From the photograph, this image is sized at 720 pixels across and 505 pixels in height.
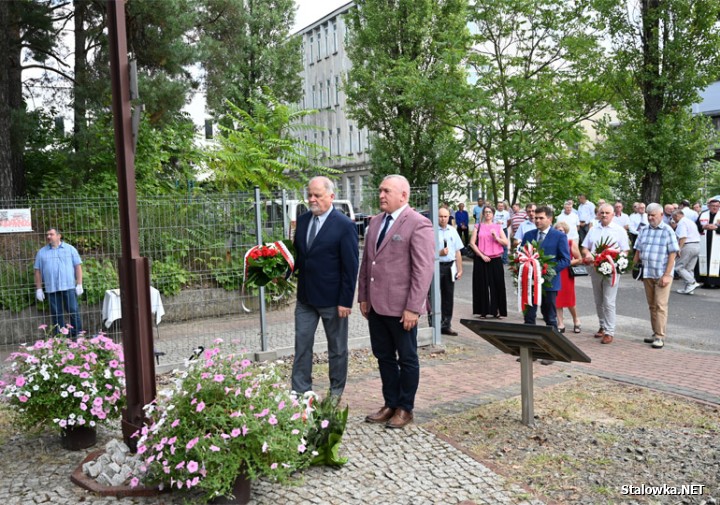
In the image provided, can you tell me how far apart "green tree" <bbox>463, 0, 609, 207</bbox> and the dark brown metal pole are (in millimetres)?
18755

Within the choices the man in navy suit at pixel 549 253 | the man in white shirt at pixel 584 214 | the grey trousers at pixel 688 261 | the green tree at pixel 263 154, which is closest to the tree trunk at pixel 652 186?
the man in white shirt at pixel 584 214

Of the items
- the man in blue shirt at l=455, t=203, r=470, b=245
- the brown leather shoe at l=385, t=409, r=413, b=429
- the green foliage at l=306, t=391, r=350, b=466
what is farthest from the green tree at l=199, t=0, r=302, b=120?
the green foliage at l=306, t=391, r=350, b=466

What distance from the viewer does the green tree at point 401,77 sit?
26812mm

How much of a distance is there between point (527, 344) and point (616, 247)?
5.21 meters

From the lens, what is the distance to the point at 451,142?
2530 centimetres

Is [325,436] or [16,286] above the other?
[16,286]

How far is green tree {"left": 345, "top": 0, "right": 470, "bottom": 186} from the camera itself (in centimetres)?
2681

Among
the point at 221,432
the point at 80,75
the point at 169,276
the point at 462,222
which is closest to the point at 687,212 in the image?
the point at 462,222

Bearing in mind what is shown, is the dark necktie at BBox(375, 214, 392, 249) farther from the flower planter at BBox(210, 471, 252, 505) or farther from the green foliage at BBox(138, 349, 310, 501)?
the flower planter at BBox(210, 471, 252, 505)

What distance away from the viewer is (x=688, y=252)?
15797mm

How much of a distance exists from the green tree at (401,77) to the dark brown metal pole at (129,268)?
68.5 ft

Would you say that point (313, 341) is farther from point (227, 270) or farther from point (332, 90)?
point (332, 90)

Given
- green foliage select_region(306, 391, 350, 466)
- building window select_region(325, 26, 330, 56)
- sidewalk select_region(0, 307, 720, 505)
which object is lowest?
sidewalk select_region(0, 307, 720, 505)

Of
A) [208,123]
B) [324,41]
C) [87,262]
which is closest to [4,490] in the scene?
[87,262]
